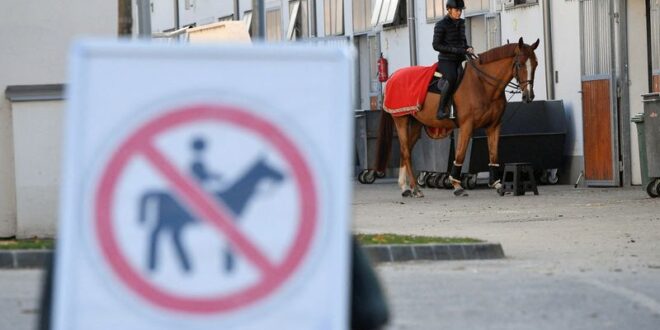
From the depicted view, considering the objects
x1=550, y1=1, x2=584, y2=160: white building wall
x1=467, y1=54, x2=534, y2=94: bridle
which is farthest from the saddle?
x1=550, y1=1, x2=584, y2=160: white building wall

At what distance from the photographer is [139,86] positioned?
3.69 meters

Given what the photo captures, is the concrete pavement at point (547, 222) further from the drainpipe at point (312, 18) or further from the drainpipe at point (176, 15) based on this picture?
the drainpipe at point (176, 15)

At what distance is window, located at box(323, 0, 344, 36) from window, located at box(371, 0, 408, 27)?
287cm

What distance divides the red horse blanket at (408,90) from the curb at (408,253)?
11.8 meters

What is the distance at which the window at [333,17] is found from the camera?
145 feet

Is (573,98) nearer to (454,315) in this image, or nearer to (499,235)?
(499,235)

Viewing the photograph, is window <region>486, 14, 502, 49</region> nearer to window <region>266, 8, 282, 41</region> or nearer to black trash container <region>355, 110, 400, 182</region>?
black trash container <region>355, 110, 400, 182</region>

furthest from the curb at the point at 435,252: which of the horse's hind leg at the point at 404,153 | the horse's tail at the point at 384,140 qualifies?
the horse's tail at the point at 384,140

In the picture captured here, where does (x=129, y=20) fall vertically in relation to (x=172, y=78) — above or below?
above

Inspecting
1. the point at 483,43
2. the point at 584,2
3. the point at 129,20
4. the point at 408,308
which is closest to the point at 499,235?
the point at 129,20

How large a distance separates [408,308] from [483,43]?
2513 cm

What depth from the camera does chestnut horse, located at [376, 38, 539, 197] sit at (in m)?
26.4

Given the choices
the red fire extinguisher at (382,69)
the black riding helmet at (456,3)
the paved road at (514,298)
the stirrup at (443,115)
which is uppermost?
the black riding helmet at (456,3)

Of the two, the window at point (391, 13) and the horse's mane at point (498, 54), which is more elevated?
the window at point (391, 13)
